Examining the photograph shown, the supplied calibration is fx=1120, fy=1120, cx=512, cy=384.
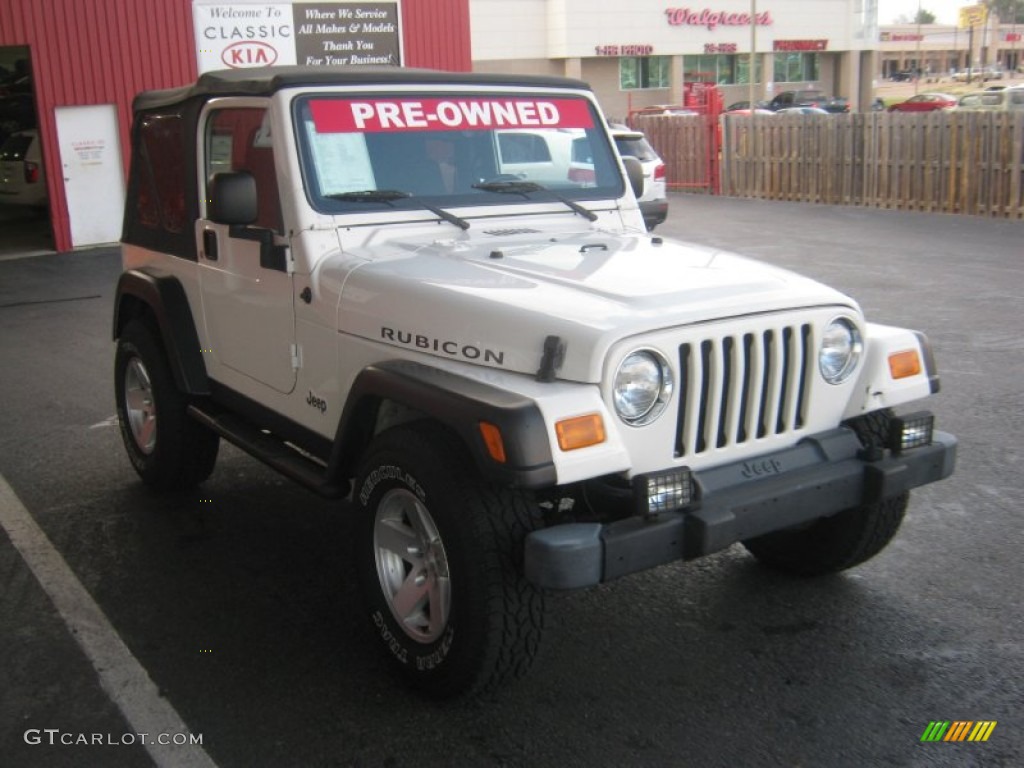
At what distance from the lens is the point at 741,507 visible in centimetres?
343

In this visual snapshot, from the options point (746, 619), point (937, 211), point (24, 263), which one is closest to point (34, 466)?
point (746, 619)

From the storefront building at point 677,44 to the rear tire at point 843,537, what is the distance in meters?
41.3

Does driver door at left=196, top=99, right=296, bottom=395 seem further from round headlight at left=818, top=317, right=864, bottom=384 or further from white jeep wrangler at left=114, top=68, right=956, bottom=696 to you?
round headlight at left=818, top=317, right=864, bottom=384

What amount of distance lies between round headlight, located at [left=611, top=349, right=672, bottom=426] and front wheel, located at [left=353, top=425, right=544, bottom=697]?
1.35 feet

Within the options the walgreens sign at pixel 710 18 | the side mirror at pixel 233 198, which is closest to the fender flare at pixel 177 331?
the side mirror at pixel 233 198

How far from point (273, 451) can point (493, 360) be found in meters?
1.47

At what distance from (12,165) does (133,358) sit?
16.6 m

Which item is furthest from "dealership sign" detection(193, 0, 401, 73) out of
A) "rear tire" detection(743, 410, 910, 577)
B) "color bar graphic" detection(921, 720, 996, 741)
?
"color bar graphic" detection(921, 720, 996, 741)

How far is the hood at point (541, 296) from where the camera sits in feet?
11.2

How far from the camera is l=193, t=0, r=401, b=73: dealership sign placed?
59.3ft

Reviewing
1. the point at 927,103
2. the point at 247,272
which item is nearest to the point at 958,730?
the point at 247,272

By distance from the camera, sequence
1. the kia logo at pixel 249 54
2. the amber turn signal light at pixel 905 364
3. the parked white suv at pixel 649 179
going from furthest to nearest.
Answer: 1. the kia logo at pixel 249 54
2. the parked white suv at pixel 649 179
3. the amber turn signal light at pixel 905 364

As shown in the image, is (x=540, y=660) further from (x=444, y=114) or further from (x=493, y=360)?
(x=444, y=114)

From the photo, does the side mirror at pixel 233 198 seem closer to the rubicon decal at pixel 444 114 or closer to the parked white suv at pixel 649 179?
the rubicon decal at pixel 444 114
